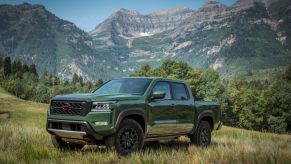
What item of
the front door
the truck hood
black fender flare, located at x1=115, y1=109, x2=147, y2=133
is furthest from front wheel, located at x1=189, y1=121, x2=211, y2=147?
the truck hood

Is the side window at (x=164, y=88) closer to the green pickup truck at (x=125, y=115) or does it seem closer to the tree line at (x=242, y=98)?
the green pickup truck at (x=125, y=115)

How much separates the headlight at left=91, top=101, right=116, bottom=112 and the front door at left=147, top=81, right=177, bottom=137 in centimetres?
127

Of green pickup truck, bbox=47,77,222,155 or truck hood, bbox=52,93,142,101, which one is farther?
truck hood, bbox=52,93,142,101

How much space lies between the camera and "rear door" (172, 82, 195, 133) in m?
11.2

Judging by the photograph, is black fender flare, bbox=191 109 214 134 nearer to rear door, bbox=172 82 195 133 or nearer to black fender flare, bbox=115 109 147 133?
rear door, bbox=172 82 195 133

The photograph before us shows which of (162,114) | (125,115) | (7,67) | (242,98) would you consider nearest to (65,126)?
(125,115)

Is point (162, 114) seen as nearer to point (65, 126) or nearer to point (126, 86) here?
point (126, 86)

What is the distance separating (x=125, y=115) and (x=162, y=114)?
60.8 inches

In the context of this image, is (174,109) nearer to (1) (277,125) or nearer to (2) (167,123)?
(2) (167,123)

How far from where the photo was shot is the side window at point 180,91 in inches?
451

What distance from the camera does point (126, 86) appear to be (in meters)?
10.7

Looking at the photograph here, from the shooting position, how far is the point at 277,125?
6875 centimetres

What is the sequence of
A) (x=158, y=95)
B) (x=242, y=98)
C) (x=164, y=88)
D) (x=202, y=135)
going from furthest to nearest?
(x=242, y=98) < (x=202, y=135) < (x=164, y=88) < (x=158, y=95)

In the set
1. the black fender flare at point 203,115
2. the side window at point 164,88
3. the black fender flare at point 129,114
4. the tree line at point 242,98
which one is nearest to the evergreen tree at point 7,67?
the tree line at point 242,98
